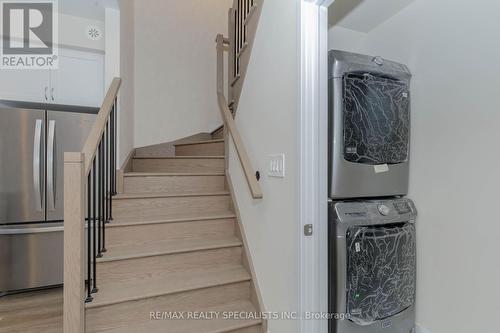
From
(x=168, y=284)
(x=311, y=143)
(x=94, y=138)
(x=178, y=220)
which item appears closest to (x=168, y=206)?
(x=178, y=220)

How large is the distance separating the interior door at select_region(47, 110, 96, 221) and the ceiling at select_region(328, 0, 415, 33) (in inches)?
92.8

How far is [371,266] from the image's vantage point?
153 cm

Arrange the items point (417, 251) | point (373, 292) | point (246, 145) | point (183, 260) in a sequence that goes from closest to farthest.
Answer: point (373, 292)
point (417, 251)
point (183, 260)
point (246, 145)

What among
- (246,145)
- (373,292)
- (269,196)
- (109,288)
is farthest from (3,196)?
(373,292)

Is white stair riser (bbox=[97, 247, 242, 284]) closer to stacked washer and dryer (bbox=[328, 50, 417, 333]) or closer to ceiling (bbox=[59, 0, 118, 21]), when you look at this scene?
stacked washer and dryer (bbox=[328, 50, 417, 333])

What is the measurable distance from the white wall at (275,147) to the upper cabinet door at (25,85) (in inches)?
79.3

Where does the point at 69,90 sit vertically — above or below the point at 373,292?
above

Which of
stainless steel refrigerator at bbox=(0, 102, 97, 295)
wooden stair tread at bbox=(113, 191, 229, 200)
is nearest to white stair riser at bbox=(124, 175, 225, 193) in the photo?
wooden stair tread at bbox=(113, 191, 229, 200)

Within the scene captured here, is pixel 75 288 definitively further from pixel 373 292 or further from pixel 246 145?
pixel 373 292

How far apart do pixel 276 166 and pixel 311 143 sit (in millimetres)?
350

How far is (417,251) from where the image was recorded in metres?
1.84

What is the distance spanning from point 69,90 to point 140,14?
1.48 metres

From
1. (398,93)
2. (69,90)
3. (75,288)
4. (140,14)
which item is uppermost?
(140,14)

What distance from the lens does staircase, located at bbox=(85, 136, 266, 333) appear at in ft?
5.55
